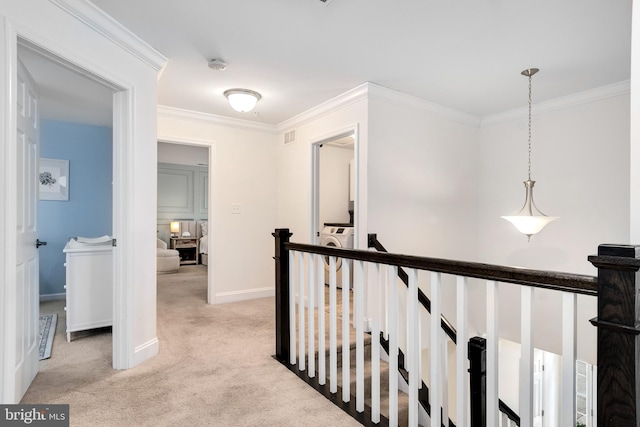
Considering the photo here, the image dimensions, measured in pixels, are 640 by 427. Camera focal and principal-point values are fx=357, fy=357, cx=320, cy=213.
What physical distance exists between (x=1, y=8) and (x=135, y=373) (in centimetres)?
213

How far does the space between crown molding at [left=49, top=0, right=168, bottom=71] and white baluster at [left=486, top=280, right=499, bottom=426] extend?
251cm

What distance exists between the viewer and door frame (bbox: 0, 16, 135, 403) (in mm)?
1627

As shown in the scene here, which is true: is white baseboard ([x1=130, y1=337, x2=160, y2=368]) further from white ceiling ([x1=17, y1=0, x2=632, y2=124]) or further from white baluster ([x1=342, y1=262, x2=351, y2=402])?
white ceiling ([x1=17, y1=0, x2=632, y2=124])

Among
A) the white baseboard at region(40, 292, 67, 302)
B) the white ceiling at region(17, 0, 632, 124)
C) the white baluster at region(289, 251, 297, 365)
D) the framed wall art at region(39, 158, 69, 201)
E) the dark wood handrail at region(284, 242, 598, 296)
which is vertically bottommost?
the white baseboard at region(40, 292, 67, 302)

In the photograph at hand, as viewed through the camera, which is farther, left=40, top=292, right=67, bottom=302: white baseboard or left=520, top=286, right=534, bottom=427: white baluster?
left=40, top=292, right=67, bottom=302: white baseboard

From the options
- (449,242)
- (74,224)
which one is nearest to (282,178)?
(449,242)

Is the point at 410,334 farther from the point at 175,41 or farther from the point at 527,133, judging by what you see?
the point at 527,133

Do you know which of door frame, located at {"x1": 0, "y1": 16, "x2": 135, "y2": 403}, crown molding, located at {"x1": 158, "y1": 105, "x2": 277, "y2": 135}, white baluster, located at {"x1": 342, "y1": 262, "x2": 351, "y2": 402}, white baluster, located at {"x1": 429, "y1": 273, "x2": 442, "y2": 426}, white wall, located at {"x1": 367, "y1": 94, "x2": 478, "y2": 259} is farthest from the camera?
crown molding, located at {"x1": 158, "y1": 105, "x2": 277, "y2": 135}

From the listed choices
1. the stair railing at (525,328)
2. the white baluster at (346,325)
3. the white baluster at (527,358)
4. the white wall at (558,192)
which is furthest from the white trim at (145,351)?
the white wall at (558,192)

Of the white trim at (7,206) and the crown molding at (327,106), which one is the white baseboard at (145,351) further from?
the crown molding at (327,106)

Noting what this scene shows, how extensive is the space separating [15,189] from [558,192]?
14.6 ft

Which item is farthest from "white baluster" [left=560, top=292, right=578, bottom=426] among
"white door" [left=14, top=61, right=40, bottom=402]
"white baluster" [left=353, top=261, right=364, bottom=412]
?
"white door" [left=14, top=61, right=40, bottom=402]

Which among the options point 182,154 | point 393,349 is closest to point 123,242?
point 393,349

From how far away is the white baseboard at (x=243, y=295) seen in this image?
168 inches
